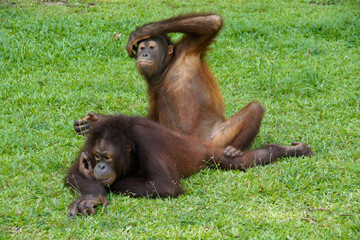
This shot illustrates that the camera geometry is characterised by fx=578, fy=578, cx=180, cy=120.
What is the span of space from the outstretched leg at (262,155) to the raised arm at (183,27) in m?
1.15

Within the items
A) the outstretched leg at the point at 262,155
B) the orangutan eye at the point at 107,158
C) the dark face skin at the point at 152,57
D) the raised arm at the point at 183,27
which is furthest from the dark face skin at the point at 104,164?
the raised arm at the point at 183,27

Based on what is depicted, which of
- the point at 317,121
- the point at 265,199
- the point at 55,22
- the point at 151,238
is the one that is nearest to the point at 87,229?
the point at 151,238

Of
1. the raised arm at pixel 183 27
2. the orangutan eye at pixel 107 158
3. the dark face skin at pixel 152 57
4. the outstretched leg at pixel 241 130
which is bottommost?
the outstretched leg at pixel 241 130

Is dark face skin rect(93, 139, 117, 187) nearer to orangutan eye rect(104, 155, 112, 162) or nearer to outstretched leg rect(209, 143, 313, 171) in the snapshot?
orangutan eye rect(104, 155, 112, 162)

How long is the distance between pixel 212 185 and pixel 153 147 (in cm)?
52

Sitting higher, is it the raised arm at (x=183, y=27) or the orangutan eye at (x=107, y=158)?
the raised arm at (x=183, y=27)

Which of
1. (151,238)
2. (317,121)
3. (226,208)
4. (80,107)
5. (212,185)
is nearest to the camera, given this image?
(151,238)

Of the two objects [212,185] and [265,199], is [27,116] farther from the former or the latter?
[265,199]

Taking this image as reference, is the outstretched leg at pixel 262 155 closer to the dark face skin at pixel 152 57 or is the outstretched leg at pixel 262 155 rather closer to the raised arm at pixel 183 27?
the dark face skin at pixel 152 57

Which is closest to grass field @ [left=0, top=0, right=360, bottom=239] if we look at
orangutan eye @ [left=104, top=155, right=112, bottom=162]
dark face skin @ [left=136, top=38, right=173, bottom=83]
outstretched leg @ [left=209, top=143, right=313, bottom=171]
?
outstretched leg @ [left=209, top=143, right=313, bottom=171]

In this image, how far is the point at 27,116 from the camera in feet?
18.9

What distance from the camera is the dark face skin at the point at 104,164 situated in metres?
4.06

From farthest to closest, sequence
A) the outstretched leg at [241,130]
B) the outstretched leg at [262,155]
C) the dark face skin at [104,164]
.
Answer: the outstretched leg at [241,130] < the outstretched leg at [262,155] < the dark face skin at [104,164]

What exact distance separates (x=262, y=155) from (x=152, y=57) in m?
1.28
